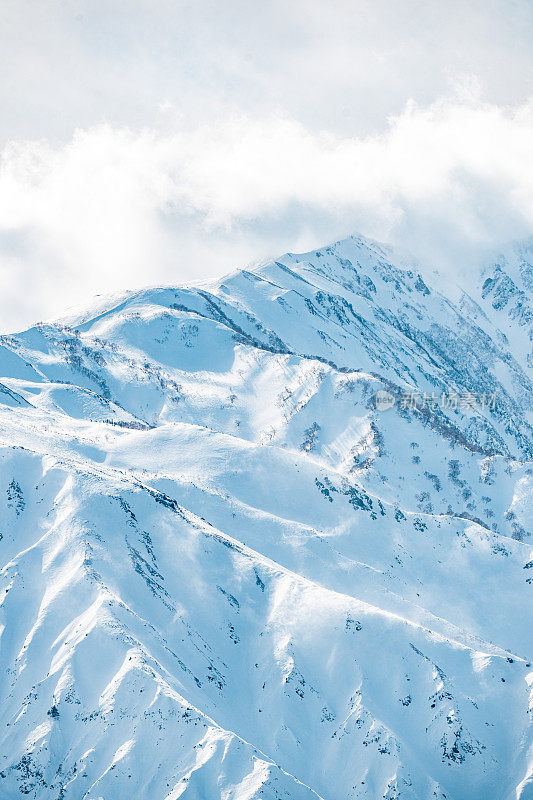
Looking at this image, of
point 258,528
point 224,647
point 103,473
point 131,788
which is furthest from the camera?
point 258,528

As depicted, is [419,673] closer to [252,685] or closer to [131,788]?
[252,685]

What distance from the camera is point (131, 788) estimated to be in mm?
129875

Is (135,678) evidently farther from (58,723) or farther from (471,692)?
(471,692)

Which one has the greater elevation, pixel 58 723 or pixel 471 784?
pixel 471 784

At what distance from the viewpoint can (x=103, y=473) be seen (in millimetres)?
182625

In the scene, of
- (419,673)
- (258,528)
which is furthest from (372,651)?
(258,528)

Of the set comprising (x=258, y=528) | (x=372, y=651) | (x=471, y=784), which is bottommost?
(x=471, y=784)

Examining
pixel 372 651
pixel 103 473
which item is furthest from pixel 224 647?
pixel 103 473

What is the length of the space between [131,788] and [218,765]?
12.6 metres

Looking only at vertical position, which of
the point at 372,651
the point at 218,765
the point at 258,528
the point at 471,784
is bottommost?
the point at 218,765

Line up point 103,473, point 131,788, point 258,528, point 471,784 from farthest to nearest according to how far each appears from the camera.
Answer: point 258,528 < point 103,473 < point 471,784 < point 131,788

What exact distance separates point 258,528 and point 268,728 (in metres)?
52.4

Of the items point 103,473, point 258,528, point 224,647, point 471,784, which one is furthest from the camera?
point 258,528

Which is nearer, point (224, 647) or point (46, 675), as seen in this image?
point (46, 675)
